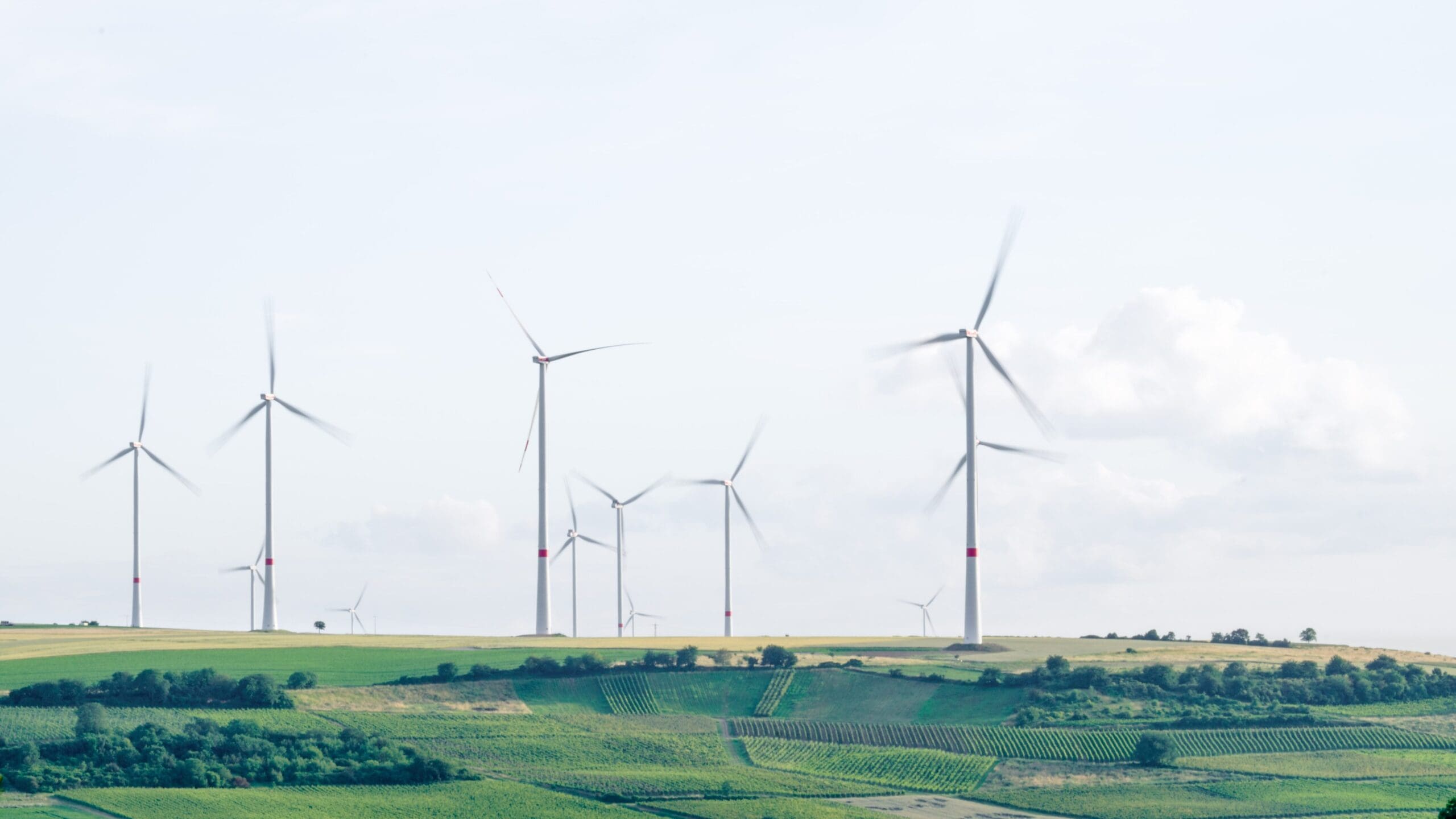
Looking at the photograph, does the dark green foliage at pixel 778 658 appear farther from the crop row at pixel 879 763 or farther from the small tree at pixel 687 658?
the crop row at pixel 879 763

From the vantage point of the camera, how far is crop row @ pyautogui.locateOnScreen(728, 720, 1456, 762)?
12912 centimetres

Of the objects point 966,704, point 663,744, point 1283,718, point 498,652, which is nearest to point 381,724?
point 663,744

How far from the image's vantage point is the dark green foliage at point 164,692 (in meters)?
135

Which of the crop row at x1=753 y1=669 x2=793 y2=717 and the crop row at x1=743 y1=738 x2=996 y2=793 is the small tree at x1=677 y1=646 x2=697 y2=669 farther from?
the crop row at x1=743 y1=738 x2=996 y2=793

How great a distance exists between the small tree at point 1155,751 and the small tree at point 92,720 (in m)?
77.2

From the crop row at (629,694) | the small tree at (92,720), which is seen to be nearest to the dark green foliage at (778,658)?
the crop row at (629,694)

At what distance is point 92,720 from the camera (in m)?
125

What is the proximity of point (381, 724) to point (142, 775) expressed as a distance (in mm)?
23661

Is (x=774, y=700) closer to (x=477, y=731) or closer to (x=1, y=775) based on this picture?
(x=477, y=731)

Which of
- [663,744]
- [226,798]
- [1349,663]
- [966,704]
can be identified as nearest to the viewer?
[226,798]

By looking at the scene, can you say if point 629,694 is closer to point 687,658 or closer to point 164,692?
point 687,658

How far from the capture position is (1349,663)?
6304 inches

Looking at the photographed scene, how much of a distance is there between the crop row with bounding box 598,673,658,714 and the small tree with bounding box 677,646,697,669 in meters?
4.56

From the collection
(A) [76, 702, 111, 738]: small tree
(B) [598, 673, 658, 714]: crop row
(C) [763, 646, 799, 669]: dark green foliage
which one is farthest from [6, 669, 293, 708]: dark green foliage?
(C) [763, 646, 799, 669]: dark green foliage
